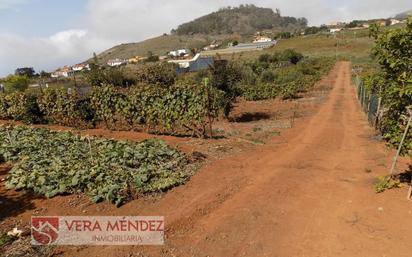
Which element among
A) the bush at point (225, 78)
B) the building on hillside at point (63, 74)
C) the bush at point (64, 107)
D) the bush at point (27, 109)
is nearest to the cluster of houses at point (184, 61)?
the building on hillside at point (63, 74)

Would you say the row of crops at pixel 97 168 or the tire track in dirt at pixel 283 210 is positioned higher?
the row of crops at pixel 97 168

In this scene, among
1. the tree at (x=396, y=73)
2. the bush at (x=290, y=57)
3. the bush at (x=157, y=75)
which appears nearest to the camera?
the tree at (x=396, y=73)

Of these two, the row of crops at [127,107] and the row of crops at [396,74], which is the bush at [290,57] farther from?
the row of crops at [396,74]

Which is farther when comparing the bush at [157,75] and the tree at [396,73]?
the bush at [157,75]

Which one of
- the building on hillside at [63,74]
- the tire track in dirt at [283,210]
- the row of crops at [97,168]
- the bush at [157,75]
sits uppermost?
the bush at [157,75]

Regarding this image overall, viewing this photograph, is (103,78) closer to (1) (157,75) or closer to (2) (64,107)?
(1) (157,75)

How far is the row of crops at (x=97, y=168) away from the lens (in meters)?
8.59

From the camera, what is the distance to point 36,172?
937cm

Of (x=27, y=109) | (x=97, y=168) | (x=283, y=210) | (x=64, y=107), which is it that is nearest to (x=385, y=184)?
(x=283, y=210)

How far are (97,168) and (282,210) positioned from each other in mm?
4777

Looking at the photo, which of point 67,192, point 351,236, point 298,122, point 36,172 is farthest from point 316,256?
point 298,122

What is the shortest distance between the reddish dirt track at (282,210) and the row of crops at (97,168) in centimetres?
51

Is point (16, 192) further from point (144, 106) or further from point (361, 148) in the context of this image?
point (361, 148)

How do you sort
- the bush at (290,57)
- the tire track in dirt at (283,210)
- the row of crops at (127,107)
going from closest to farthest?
the tire track in dirt at (283,210) < the row of crops at (127,107) < the bush at (290,57)
